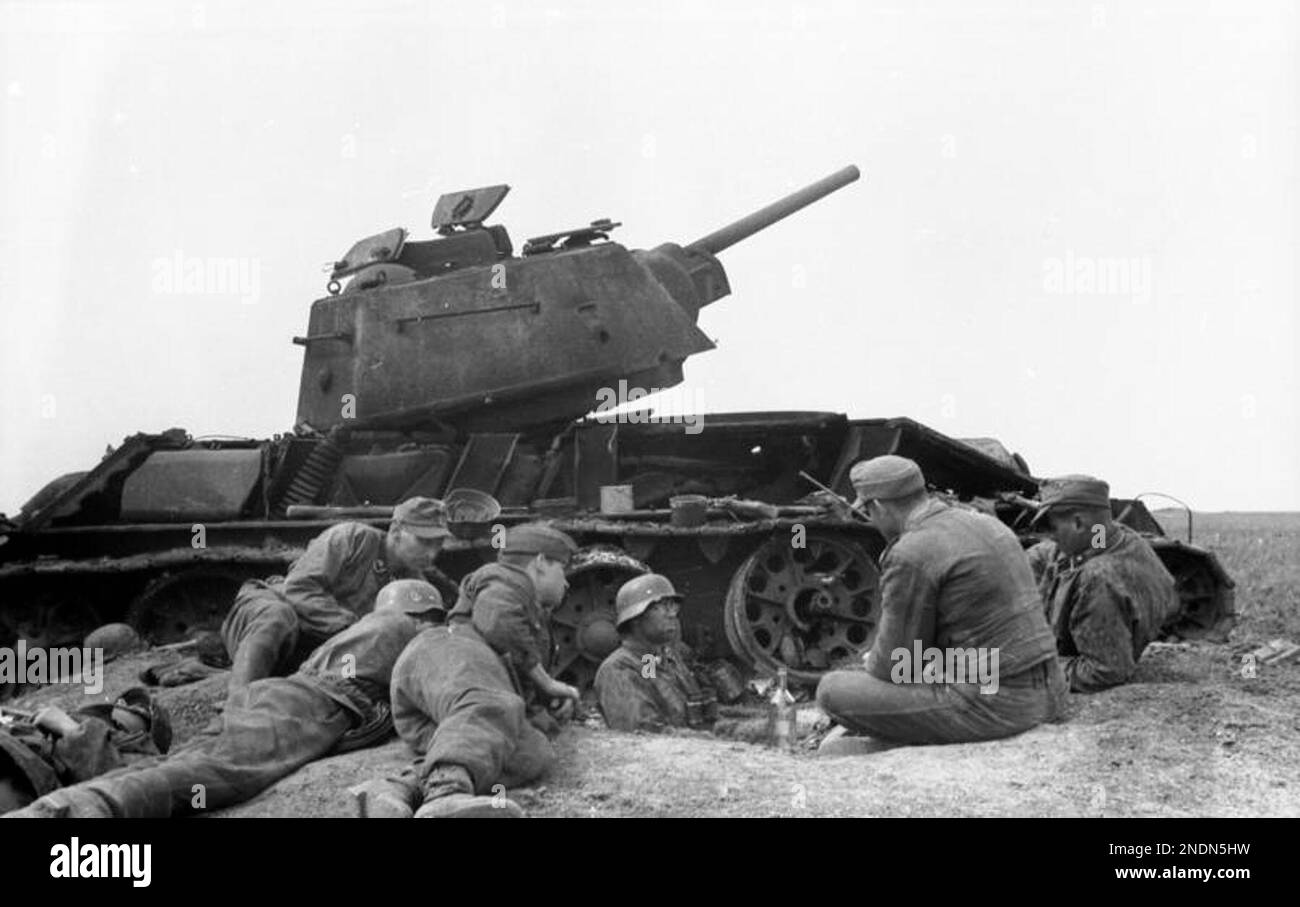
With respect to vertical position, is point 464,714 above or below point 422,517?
below

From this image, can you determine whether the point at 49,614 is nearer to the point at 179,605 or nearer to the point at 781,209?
the point at 179,605

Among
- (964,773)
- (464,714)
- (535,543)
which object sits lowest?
(964,773)

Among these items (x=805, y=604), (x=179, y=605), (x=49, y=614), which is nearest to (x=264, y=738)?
(x=805, y=604)

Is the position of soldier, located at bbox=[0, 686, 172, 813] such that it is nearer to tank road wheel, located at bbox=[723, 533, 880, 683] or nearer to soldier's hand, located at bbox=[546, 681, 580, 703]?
soldier's hand, located at bbox=[546, 681, 580, 703]

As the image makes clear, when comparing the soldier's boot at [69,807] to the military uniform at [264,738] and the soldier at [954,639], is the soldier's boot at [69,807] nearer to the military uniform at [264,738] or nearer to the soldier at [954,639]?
the military uniform at [264,738]

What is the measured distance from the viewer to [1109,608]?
8062mm

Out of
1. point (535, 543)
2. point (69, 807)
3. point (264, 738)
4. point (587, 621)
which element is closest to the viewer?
point (69, 807)

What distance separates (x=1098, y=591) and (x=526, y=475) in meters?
4.86

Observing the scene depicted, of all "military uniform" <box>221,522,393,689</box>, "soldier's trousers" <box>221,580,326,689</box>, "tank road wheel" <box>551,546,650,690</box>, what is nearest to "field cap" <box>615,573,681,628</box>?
"military uniform" <box>221,522,393,689</box>

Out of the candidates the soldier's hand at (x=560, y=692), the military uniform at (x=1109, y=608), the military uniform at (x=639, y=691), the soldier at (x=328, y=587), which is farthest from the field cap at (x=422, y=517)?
the military uniform at (x=1109, y=608)

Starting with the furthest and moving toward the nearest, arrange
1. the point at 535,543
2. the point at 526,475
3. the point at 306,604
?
the point at 526,475 → the point at 306,604 → the point at 535,543

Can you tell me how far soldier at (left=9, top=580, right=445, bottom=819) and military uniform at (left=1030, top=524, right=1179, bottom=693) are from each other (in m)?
3.49

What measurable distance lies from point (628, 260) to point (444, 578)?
3.28 meters
